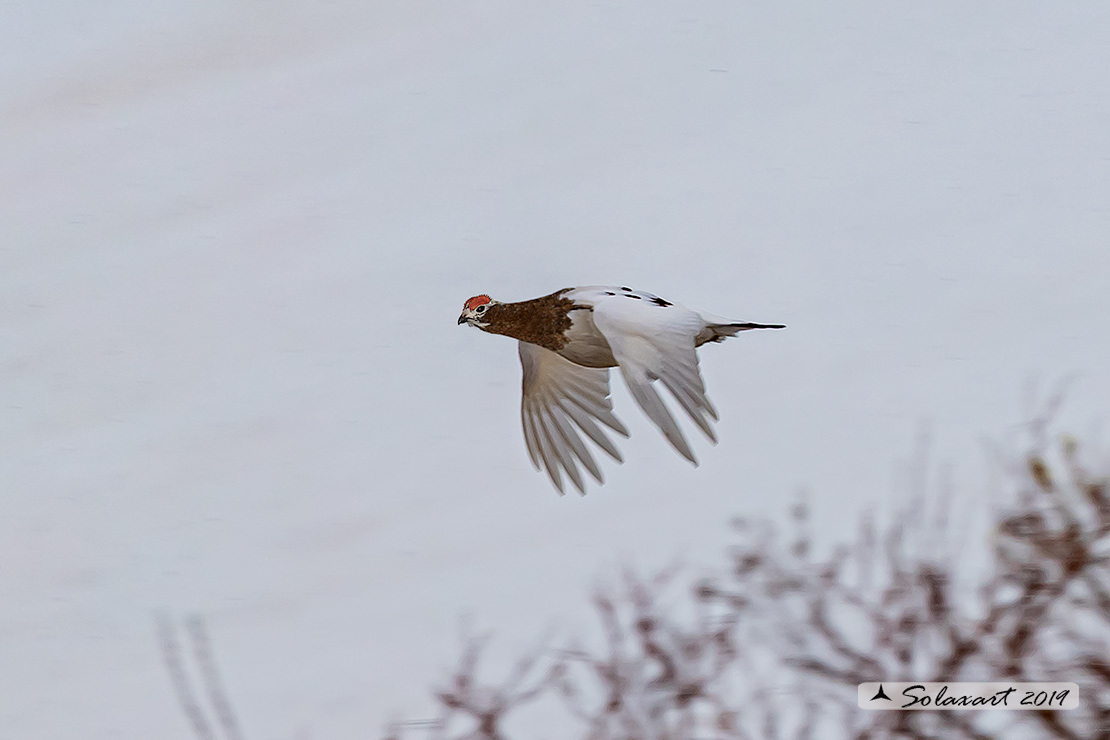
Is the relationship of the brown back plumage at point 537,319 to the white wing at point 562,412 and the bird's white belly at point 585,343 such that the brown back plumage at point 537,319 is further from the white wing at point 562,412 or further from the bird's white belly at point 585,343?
the white wing at point 562,412

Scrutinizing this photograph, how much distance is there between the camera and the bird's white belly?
4.83m

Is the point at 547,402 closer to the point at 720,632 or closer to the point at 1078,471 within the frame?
the point at 720,632

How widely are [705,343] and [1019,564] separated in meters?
1.35

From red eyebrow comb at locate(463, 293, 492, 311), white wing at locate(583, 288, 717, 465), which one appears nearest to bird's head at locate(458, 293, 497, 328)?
red eyebrow comb at locate(463, 293, 492, 311)

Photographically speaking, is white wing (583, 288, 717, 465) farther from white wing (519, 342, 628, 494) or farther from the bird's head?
white wing (519, 342, 628, 494)

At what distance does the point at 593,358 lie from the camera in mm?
4953

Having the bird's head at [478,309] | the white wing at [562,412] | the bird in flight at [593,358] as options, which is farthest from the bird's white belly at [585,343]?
the white wing at [562,412]

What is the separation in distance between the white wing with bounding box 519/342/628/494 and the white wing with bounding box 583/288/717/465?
3.23 ft

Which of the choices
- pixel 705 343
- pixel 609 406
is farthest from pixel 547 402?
pixel 705 343

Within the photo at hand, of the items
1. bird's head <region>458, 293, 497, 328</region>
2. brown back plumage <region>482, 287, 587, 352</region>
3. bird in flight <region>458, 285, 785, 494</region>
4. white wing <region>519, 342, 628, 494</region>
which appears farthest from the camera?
white wing <region>519, 342, 628, 494</region>

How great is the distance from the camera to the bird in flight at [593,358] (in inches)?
164

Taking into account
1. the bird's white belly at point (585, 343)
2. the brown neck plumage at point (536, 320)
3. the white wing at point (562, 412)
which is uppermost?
the brown neck plumage at point (536, 320)

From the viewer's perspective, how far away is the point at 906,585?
14.0 feet

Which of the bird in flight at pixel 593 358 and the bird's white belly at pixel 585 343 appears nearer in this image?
the bird in flight at pixel 593 358
